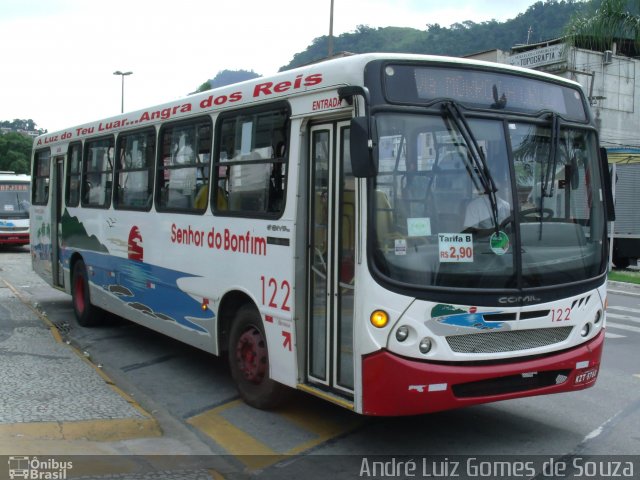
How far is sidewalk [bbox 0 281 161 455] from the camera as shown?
18.0ft

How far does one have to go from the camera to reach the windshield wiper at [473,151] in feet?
17.1

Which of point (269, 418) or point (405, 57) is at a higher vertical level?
point (405, 57)

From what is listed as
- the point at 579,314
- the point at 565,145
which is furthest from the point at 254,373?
the point at 565,145

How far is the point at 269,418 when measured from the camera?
21.3 feet

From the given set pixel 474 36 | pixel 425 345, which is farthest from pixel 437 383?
pixel 474 36

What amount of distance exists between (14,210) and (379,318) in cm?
2302

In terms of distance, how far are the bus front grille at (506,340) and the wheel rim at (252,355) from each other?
1.98 meters

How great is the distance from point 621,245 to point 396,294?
18.8 metres

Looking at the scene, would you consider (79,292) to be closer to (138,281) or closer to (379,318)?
(138,281)

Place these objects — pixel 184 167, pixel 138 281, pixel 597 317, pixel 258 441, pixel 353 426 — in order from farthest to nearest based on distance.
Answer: pixel 138 281, pixel 184 167, pixel 353 426, pixel 258 441, pixel 597 317

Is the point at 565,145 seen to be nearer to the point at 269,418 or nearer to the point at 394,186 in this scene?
the point at 394,186

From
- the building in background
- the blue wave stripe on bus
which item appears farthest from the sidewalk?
the building in background

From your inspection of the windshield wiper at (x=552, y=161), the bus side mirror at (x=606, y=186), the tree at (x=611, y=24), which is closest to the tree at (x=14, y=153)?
the tree at (x=611, y=24)

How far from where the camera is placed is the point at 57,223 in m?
12.2
